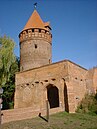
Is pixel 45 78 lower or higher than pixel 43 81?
higher

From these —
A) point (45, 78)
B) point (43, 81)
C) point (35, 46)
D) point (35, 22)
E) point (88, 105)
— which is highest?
point (35, 22)

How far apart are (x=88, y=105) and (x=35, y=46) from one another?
12818 millimetres

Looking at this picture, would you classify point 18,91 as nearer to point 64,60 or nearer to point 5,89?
point 5,89

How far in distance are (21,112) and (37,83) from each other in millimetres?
6619

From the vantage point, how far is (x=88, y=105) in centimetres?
2089

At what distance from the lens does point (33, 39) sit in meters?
29.4

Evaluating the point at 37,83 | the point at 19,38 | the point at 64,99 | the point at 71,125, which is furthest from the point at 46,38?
the point at 71,125

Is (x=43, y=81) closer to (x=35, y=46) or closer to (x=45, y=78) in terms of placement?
(x=45, y=78)

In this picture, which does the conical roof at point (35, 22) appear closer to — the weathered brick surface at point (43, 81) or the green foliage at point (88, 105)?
the weathered brick surface at point (43, 81)

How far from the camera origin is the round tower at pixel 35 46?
28500 millimetres

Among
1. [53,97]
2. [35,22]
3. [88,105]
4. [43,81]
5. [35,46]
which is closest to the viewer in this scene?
[88,105]

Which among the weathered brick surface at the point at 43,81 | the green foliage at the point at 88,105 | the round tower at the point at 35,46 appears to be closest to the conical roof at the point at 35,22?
the round tower at the point at 35,46

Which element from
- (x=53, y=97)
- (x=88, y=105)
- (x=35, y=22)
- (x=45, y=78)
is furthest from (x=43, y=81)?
(x=35, y=22)

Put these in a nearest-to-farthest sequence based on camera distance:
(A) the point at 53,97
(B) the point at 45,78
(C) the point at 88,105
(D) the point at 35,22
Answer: (C) the point at 88,105 < (B) the point at 45,78 < (A) the point at 53,97 < (D) the point at 35,22
